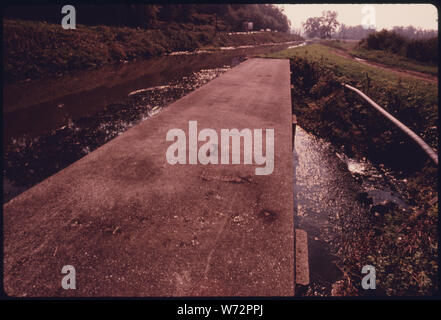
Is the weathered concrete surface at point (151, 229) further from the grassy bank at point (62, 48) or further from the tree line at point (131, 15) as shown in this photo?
the tree line at point (131, 15)

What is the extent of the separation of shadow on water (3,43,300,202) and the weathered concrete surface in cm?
242

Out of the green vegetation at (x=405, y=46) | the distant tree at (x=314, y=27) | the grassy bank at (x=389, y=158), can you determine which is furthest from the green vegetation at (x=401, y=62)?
the distant tree at (x=314, y=27)

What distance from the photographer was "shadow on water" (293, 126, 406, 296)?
122 inches

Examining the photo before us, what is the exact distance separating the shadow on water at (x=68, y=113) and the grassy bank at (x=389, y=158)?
541cm

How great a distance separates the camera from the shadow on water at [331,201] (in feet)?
10.2

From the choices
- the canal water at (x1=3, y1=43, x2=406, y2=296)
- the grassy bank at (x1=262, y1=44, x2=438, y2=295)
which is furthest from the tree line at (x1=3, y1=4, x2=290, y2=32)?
the grassy bank at (x1=262, y1=44, x2=438, y2=295)

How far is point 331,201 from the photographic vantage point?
4.22 metres

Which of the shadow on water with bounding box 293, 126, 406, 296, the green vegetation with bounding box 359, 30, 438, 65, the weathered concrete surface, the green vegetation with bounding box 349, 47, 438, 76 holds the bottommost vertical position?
the shadow on water with bounding box 293, 126, 406, 296

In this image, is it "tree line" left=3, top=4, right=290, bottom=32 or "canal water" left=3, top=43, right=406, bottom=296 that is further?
"tree line" left=3, top=4, right=290, bottom=32

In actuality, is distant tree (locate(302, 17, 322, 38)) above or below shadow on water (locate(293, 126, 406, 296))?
above

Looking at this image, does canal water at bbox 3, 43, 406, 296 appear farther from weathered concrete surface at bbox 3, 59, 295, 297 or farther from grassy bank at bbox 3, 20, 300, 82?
grassy bank at bbox 3, 20, 300, 82

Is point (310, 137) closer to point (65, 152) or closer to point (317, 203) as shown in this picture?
point (317, 203)

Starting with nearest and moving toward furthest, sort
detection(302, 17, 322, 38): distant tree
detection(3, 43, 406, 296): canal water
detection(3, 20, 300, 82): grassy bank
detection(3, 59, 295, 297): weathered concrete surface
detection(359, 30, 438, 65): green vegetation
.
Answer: detection(3, 59, 295, 297): weathered concrete surface
detection(3, 43, 406, 296): canal water
detection(3, 20, 300, 82): grassy bank
detection(359, 30, 438, 65): green vegetation
detection(302, 17, 322, 38): distant tree
